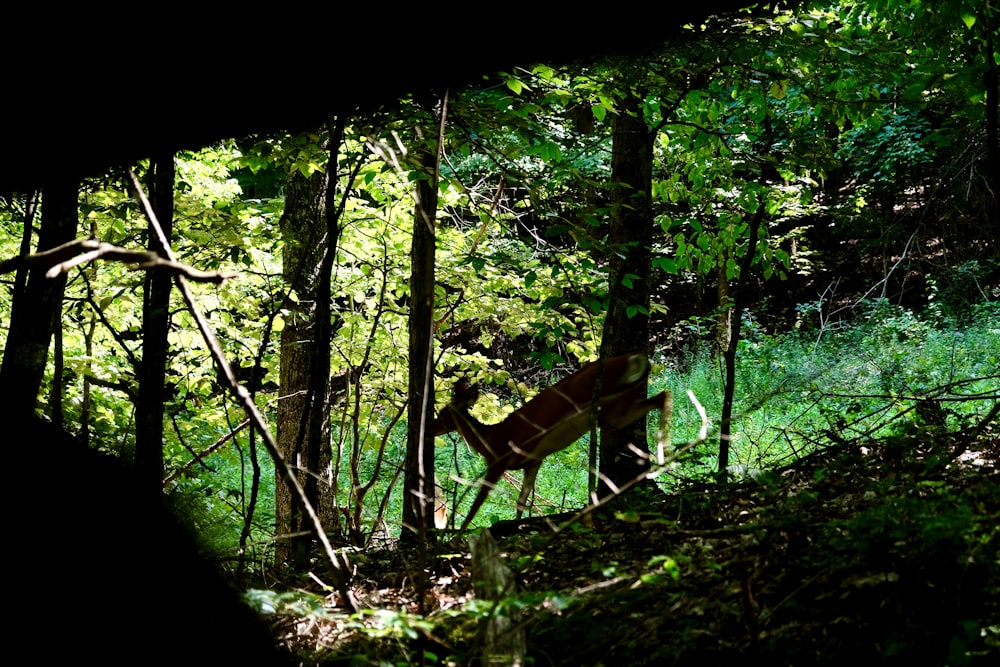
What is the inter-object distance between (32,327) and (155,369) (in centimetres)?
49

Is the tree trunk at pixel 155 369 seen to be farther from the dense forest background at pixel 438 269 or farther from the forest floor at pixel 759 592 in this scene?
the forest floor at pixel 759 592

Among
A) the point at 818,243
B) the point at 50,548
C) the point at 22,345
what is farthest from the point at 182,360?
the point at 818,243

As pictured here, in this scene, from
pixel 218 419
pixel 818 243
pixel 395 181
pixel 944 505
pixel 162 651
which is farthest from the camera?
pixel 818 243

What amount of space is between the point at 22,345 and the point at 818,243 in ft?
52.2

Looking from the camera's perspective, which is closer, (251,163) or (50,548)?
(50,548)

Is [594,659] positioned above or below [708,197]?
below

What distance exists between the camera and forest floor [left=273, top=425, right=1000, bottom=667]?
1.79m

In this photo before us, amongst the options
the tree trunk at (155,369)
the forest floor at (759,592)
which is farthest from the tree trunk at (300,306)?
the forest floor at (759,592)

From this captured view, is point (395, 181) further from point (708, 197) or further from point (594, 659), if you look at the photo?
point (594, 659)

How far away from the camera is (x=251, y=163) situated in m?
Answer: 4.30

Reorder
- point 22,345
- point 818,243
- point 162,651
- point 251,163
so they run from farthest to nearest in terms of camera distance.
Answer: point 818,243, point 251,163, point 22,345, point 162,651

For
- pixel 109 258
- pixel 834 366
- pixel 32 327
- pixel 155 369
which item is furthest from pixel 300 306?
pixel 834 366

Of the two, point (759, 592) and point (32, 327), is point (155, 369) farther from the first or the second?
point (759, 592)

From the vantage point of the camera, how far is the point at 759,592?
80.5 inches
